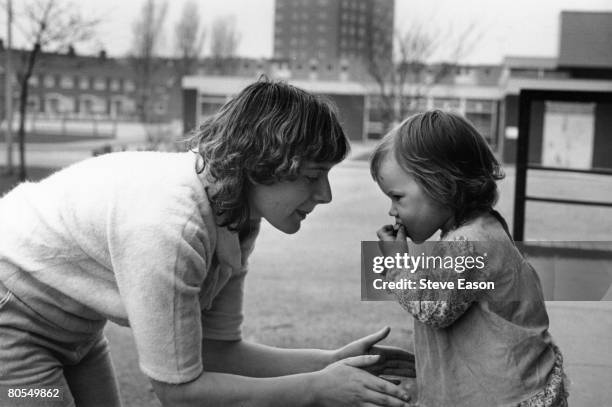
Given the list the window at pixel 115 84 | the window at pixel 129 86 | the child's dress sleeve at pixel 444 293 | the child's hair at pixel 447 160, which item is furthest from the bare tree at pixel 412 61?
the child's dress sleeve at pixel 444 293

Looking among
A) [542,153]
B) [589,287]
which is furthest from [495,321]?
[542,153]

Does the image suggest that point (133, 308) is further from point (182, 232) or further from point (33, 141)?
point (33, 141)

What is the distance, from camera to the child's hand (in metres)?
1.27

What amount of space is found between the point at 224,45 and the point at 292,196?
5.59m

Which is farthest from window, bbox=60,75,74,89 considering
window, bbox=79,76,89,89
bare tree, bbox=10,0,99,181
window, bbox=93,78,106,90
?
bare tree, bbox=10,0,99,181

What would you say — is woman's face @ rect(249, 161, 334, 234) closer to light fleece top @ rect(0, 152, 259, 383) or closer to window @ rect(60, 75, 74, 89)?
light fleece top @ rect(0, 152, 259, 383)

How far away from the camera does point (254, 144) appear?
1.17 meters

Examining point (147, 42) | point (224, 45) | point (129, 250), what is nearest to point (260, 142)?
point (129, 250)

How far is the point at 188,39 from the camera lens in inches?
271

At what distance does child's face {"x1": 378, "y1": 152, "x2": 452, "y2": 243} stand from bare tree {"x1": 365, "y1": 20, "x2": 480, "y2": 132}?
21.3 feet

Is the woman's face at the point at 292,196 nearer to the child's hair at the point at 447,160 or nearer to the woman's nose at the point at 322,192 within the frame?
the woman's nose at the point at 322,192

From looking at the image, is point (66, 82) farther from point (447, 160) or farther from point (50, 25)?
point (447, 160)

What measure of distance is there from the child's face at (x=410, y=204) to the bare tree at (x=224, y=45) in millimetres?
5347

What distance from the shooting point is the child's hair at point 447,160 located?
4.13 feet
